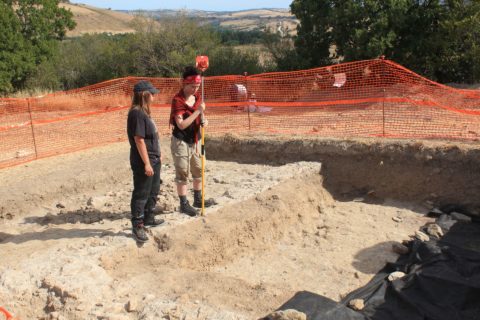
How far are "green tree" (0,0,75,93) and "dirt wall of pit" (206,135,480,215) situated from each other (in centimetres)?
→ 1567

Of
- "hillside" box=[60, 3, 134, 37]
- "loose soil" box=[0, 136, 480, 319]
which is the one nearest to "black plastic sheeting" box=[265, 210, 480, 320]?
"loose soil" box=[0, 136, 480, 319]

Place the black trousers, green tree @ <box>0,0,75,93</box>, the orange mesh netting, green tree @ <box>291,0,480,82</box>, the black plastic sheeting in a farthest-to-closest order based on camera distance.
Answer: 1. green tree @ <box>0,0,75,93</box>
2. green tree @ <box>291,0,480,82</box>
3. the orange mesh netting
4. the black trousers
5. the black plastic sheeting

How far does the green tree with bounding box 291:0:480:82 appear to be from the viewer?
1424cm

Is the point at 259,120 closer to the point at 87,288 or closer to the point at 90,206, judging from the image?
the point at 90,206

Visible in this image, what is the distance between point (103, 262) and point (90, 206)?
2663 millimetres

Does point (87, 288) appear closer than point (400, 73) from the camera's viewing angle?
Yes

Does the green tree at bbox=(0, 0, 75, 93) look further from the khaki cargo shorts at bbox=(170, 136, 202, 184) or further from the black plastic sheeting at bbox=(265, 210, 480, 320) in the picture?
the black plastic sheeting at bbox=(265, 210, 480, 320)

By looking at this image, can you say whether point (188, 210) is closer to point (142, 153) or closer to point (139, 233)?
point (139, 233)

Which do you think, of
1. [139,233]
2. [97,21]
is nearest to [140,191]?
[139,233]

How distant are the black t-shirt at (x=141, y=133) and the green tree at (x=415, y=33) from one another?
34.5ft

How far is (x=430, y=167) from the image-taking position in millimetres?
8172

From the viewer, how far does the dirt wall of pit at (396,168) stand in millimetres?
7832

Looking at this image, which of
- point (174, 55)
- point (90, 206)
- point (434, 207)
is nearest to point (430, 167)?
point (434, 207)

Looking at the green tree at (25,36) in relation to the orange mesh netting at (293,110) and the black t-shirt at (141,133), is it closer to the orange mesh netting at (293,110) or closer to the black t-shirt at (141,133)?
the orange mesh netting at (293,110)
